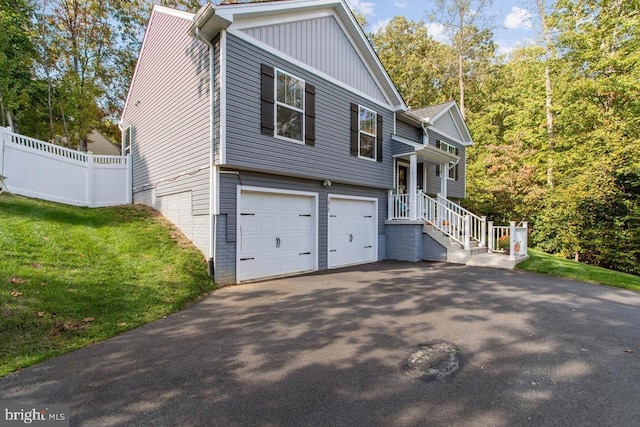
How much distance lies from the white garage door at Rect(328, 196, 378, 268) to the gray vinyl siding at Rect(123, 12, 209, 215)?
3.81 m

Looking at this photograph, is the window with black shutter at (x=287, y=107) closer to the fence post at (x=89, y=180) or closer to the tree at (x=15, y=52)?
the fence post at (x=89, y=180)

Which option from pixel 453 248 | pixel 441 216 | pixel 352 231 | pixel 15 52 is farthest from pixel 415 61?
pixel 15 52

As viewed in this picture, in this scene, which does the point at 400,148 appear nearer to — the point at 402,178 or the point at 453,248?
the point at 402,178

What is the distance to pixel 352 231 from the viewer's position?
977 centimetres

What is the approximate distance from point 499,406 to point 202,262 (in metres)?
5.79

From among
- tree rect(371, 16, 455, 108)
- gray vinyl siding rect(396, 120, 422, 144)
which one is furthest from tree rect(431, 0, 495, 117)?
gray vinyl siding rect(396, 120, 422, 144)

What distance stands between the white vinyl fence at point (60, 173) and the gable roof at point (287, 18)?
628 cm

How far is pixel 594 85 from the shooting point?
46.5 ft

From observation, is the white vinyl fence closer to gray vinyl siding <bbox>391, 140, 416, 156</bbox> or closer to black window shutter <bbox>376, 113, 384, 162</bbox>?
→ black window shutter <bbox>376, 113, 384, 162</bbox>

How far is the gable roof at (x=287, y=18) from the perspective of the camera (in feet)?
20.3

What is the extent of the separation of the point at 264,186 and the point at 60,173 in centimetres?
690

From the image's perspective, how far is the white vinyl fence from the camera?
8.52 metres

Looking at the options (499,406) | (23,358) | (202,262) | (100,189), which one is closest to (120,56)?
(100,189)

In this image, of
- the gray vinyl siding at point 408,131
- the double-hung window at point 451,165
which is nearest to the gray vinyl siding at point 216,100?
the gray vinyl siding at point 408,131
